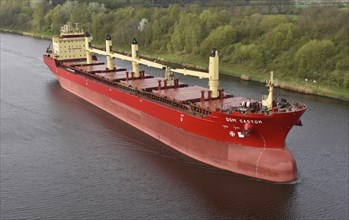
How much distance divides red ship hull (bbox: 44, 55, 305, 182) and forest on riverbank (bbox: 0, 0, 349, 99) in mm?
14514

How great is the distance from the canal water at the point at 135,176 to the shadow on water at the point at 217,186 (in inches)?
1.4

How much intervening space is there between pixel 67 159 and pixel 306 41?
2615 centimetres

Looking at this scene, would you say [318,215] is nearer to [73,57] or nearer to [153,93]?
[153,93]

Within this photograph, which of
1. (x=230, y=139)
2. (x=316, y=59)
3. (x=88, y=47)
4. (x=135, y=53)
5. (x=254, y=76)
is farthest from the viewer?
(x=254, y=76)

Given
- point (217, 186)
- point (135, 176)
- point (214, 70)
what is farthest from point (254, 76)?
point (135, 176)

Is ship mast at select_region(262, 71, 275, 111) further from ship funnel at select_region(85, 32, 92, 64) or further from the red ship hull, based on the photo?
ship funnel at select_region(85, 32, 92, 64)

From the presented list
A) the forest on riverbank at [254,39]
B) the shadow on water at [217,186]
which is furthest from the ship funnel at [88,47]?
the shadow on water at [217,186]

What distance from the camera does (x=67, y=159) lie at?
60.2 ft

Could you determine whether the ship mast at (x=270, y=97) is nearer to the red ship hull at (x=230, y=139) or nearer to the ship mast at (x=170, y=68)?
the red ship hull at (x=230, y=139)

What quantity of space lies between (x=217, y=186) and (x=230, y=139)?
1.99 m

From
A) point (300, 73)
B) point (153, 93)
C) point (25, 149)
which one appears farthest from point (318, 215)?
point (300, 73)

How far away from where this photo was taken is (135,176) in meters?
16.8

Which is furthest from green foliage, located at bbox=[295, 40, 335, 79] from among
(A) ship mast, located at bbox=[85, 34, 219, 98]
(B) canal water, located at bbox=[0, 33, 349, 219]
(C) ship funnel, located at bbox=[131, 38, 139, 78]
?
(C) ship funnel, located at bbox=[131, 38, 139, 78]

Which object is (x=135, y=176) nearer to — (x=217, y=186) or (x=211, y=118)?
(x=217, y=186)
